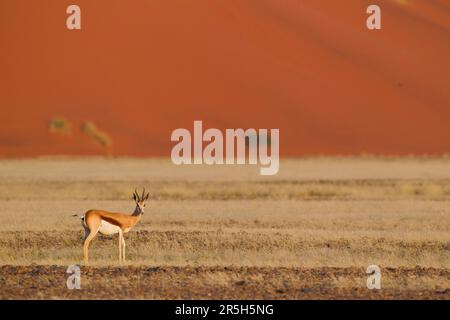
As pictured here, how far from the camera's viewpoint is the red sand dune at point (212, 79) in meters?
59.9

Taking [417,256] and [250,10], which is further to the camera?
[250,10]

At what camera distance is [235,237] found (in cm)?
1914

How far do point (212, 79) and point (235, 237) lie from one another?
143ft

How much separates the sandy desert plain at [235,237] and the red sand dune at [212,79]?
1928cm

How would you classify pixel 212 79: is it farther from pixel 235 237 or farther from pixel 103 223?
pixel 103 223

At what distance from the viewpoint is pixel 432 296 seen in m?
12.6

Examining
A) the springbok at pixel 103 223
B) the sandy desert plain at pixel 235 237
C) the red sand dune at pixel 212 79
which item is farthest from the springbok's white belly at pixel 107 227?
the red sand dune at pixel 212 79

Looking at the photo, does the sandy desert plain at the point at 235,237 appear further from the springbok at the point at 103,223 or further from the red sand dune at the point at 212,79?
the red sand dune at the point at 212,79

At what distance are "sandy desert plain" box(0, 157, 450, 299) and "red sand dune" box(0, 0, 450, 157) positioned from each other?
63.2 feet

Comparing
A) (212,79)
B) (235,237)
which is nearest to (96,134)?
(212,79)
